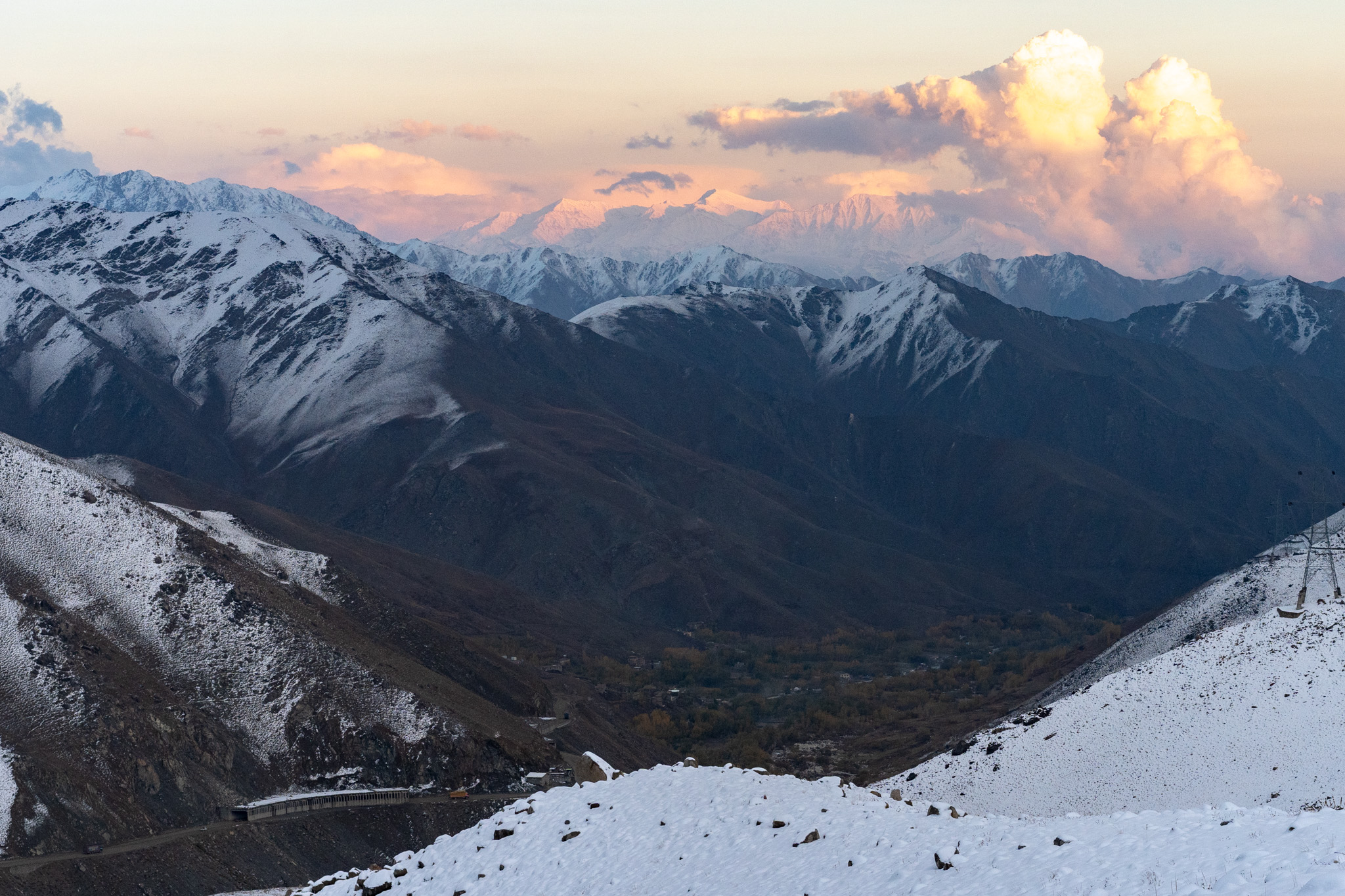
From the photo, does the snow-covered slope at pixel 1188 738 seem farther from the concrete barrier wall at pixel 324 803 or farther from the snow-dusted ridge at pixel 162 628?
the snow-dusted ridge at pixel 162 628

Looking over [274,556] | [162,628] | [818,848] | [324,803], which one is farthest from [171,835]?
[818,848]

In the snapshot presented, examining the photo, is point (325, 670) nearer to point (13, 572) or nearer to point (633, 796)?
point (13, 572)

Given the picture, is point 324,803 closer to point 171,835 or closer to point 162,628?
point 171,835

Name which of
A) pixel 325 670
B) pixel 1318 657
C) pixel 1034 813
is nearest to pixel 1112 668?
pixel 1318 657

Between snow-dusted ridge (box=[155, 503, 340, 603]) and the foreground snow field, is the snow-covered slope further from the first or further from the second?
snow-dusted ridge (box=[155, 503, 340, 603])

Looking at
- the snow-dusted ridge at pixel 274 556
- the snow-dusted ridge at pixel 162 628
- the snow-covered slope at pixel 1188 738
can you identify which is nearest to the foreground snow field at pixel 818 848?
the snow-covered slope at pixel 1188 738

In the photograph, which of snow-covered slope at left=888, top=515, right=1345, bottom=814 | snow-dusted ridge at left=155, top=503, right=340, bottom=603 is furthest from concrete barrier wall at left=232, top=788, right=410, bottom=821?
snow-dusted ridge at left=155, top=503, right=340, bottom=603

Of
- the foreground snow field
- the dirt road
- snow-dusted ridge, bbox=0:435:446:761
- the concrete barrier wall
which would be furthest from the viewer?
snow-dusted ridge, bbox=0:435:446:761
